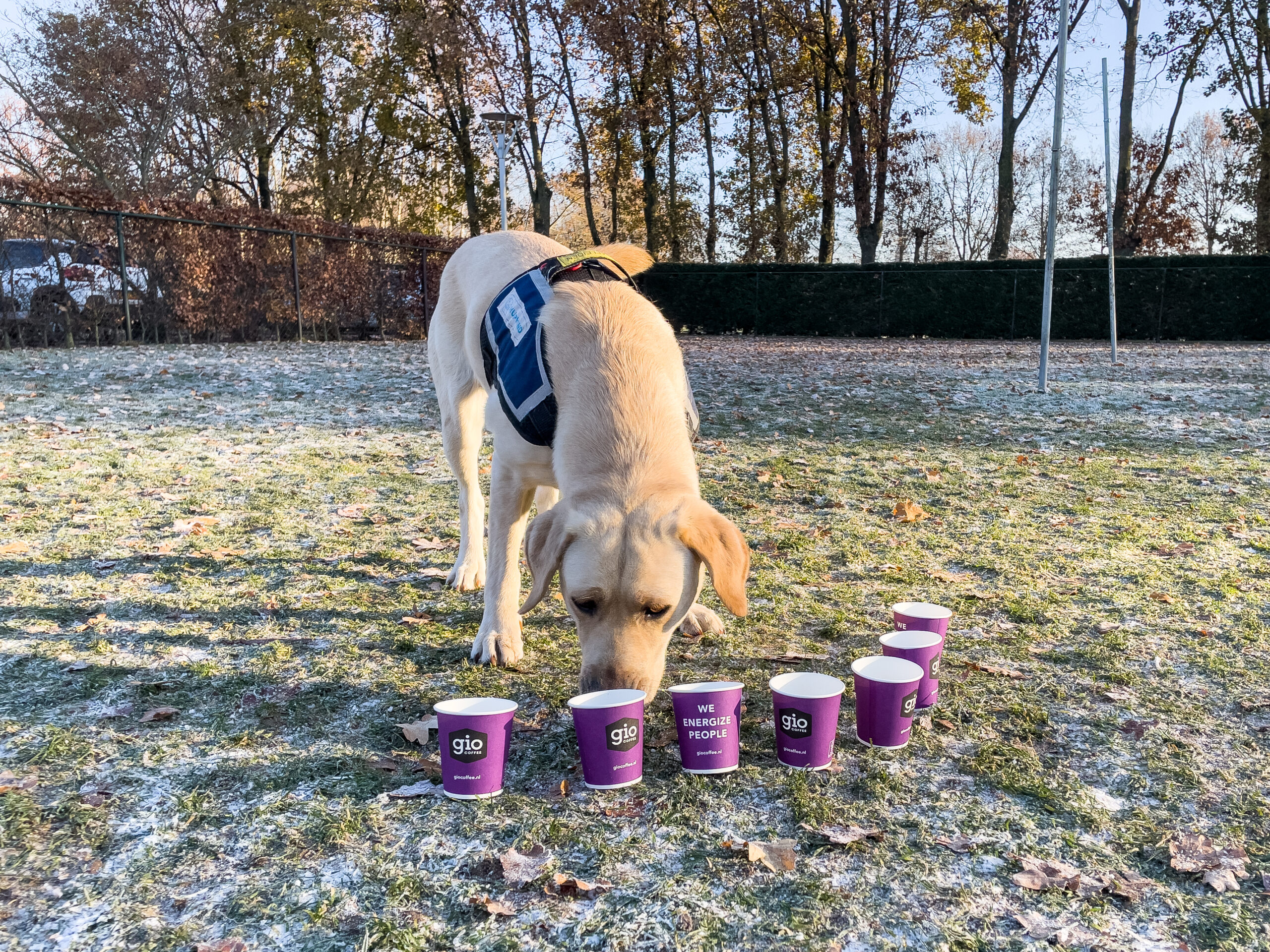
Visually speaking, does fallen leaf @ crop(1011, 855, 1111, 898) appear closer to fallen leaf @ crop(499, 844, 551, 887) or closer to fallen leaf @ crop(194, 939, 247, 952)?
fallen leaf @ crop(499, 844, 551, 887)

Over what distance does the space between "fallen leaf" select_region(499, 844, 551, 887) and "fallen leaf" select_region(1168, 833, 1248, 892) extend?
160 cm

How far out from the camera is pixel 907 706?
2691 millimetres

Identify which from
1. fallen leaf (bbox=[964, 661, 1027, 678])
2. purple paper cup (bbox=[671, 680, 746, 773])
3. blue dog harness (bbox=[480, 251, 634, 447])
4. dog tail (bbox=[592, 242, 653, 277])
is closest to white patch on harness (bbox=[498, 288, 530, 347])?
blue dog harness (bbox=[480, 251, 634, 447])

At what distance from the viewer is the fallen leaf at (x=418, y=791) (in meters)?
2.41

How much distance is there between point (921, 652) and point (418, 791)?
1.73 m

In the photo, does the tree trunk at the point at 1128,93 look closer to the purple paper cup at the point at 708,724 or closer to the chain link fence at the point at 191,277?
the chain link fence at the point at 191,277

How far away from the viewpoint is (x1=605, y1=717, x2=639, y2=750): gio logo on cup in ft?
7.84

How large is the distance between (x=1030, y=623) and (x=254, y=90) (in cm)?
3319

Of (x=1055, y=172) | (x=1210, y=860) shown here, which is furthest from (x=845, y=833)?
(x=1055, y=172)

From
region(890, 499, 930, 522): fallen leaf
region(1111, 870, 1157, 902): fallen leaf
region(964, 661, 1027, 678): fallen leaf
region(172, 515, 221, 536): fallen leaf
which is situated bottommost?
region(1111, 870, 1157, 902): fallen leaf

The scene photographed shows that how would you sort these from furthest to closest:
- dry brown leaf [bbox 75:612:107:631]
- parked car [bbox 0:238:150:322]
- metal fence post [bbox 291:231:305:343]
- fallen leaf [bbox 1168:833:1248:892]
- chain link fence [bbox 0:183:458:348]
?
metal fence post [bbox 291:231:305:343] → chain link fence [bbox 0:183:458:348] → parked car [bbox 0:238:150:322] → dry brown leaf [bbox 75:612:107:631] → fallen leaf [bbox 1168:833:1248:892]

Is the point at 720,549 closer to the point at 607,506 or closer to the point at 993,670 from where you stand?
the point at 607,506

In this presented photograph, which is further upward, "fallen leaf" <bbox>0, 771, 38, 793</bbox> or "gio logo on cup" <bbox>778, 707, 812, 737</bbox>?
"gio logo on cup" <bbox>778, 707, 812, 737</bbox>

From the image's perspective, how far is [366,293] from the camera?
2102cm
